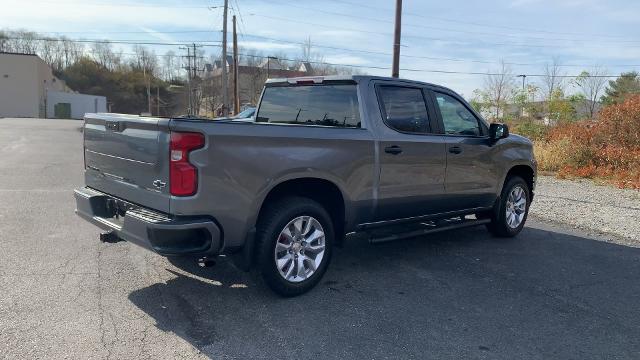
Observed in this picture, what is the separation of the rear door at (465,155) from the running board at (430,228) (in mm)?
194

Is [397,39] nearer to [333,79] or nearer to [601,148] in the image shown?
Answer: [601,148]

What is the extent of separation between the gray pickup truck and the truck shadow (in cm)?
40

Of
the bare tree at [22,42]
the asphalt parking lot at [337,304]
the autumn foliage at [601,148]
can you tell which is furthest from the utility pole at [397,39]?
the bare tree at [22,42]

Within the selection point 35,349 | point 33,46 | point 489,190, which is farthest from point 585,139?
→ point 33,46

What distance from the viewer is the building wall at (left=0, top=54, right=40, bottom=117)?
59.2 metres

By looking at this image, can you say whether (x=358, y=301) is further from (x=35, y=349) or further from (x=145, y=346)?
(x=35, y=349)

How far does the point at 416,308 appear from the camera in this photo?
439 cm

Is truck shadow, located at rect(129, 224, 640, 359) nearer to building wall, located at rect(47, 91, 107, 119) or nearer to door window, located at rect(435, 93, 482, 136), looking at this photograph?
door window, located at rect(435, 93, 482, 136)

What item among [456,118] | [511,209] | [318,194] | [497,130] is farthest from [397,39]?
[318,194]

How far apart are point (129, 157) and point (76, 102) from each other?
71765 millimetres

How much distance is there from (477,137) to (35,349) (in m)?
5.06

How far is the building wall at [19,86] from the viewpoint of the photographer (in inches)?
2329

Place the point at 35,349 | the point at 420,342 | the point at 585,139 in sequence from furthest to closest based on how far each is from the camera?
1. the point at 585,139
2. the point at 420,342
3. the point at 35,349

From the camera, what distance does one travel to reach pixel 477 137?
6332mm
